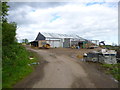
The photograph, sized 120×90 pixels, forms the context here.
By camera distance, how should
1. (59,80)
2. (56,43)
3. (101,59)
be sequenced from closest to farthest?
(59,80) < (101,59) < (56,43)

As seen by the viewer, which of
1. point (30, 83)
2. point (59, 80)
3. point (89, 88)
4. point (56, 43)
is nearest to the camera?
point (89, 88)

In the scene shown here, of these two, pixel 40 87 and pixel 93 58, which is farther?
pixel 93 58

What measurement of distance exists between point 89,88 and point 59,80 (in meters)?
2.36

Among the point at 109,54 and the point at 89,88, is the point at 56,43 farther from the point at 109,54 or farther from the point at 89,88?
the point at 89,88

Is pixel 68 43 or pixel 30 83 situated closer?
pixel 30 83

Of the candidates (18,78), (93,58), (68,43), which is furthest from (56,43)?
(18,78)

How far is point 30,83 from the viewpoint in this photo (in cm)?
867

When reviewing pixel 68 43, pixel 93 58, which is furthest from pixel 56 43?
pixel 93 58

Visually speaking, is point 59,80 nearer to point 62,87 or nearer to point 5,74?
point 62,87

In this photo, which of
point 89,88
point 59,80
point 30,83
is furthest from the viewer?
point 59,80

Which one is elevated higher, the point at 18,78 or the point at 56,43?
the point at 56,43

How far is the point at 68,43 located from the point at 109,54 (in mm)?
22933

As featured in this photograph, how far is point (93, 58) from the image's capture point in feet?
53.3

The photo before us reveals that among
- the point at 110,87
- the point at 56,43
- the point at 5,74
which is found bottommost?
the point at 110,87
